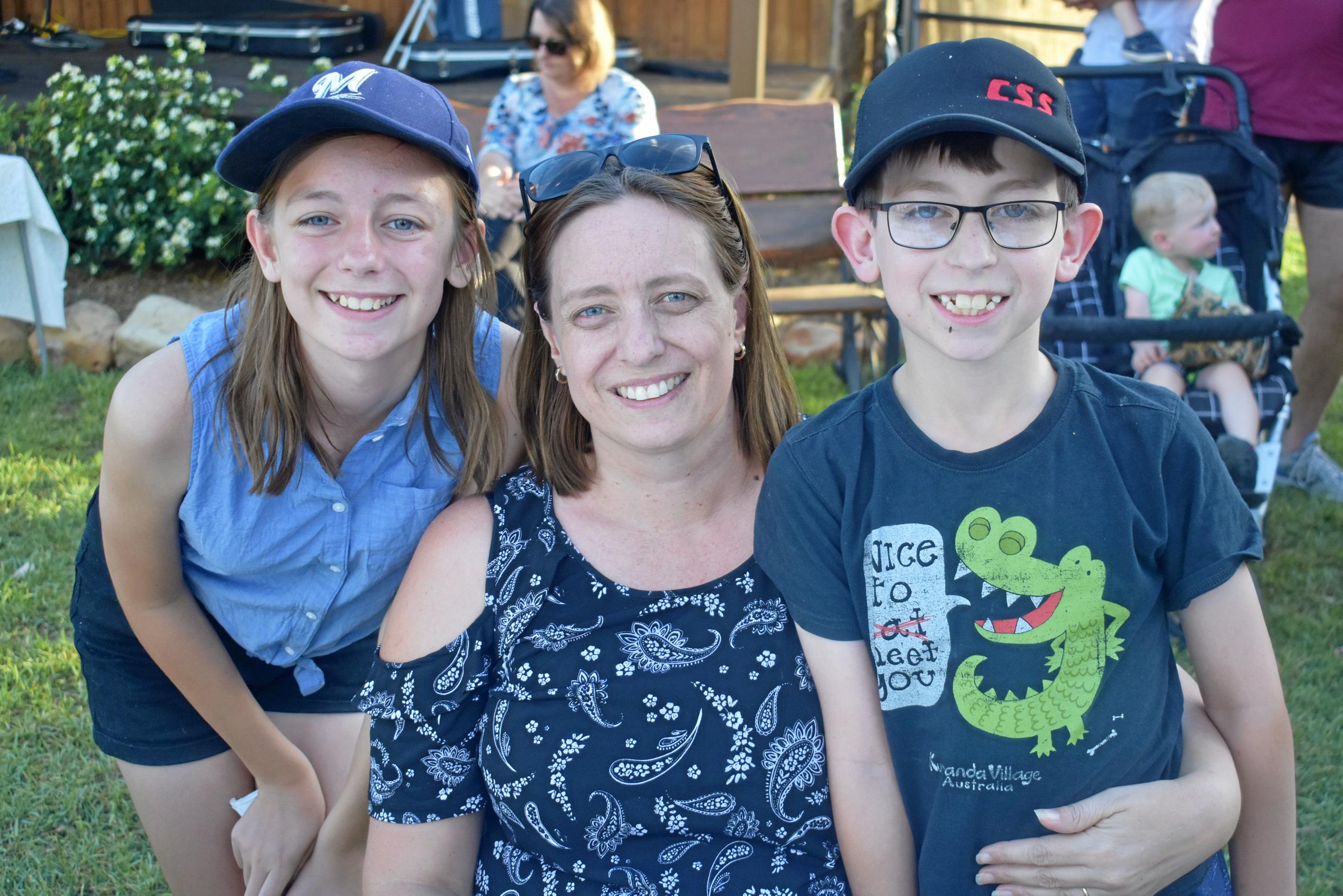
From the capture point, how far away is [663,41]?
1144cm

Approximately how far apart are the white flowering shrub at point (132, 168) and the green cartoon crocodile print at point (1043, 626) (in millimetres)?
6069

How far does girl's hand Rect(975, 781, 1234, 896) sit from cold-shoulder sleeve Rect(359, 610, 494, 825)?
867mm

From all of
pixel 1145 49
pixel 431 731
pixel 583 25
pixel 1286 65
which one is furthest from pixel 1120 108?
pixel 431 731

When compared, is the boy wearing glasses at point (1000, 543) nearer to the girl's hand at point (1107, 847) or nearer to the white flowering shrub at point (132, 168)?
the girl's hand at point (1107, 847)

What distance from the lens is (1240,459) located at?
142 inches

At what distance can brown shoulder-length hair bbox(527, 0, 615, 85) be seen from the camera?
206 inches

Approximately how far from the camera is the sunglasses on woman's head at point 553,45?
5258mm

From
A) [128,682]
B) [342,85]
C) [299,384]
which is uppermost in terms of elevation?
[342,85]

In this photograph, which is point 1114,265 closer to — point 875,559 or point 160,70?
point 875,559

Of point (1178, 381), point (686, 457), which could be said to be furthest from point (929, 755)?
point (1178, 381)

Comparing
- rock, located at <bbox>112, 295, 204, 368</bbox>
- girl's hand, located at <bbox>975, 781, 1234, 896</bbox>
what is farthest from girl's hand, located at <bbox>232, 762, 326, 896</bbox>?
rock, located at <bbox>112, 295, 204, 368</bbox>

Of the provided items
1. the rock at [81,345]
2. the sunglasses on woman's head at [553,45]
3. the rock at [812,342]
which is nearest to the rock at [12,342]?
the rock at [81,345]

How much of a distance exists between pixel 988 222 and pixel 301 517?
1.43m

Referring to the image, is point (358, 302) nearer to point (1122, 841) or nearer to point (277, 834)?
point (277, 834)
